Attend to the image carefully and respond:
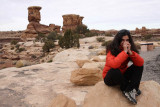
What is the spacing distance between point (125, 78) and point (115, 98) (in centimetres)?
43

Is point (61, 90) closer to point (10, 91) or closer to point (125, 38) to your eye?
point (10, 91)

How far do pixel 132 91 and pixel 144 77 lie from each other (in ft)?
17.2

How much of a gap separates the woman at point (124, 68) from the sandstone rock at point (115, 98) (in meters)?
0.12

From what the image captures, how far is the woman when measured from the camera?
301cm

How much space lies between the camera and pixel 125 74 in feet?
10.9

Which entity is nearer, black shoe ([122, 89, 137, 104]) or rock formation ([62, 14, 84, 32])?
black shoe ([122, 89, 137, 104])

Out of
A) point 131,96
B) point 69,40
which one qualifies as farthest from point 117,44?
point 69,40

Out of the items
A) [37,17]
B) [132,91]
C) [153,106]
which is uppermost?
[37,17]

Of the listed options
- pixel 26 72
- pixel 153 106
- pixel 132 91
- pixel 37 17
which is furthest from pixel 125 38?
pixel 37 17

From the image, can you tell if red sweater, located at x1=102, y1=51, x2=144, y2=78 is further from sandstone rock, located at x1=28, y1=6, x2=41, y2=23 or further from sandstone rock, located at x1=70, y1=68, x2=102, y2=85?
sandstone rock, located at x1=28, y1=6, x2=41, y2=23

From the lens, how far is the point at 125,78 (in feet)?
10.7

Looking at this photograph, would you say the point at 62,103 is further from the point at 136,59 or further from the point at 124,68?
the point at 136,59

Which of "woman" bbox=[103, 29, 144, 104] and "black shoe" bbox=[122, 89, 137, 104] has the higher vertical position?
"woman" bbox=[103, 29, 144, 104]

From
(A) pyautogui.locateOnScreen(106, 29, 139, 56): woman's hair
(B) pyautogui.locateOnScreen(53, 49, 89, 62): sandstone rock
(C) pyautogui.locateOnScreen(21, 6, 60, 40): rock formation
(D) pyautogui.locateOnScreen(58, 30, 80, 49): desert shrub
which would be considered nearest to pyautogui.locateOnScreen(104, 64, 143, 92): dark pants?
(A) pyautogui.locateOnScreen(106, 29, 139, 56): woman's hair
